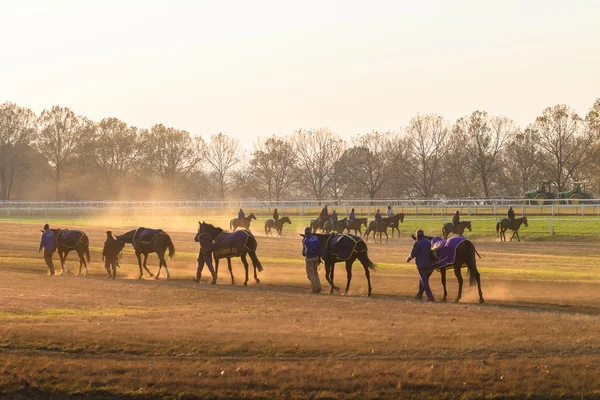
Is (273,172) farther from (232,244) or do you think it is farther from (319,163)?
(232,244)

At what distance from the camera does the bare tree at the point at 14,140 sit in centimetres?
10319

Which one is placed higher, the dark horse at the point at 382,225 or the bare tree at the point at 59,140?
the bare tree at the point at 59,140

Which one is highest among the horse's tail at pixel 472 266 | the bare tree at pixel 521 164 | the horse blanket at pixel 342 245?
the bare tree at pixel 521 164

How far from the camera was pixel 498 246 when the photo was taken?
151 ft

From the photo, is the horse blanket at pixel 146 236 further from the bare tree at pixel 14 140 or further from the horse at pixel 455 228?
the bare tree at pixel 14 140

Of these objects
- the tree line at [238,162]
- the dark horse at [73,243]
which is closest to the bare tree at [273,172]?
the tree line at [238,162]

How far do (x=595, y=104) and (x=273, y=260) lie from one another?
125 ft

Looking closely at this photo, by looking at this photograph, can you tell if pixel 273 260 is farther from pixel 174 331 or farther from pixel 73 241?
pixel 174 331

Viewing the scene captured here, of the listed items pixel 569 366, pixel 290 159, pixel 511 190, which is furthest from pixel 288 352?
pixel 290 159

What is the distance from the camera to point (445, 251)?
2216 centimetres

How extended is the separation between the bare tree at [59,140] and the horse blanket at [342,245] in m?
85.3

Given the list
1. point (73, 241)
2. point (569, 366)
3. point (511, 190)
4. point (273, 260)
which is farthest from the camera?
point (511, 190)

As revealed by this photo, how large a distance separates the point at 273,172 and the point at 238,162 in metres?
12.5

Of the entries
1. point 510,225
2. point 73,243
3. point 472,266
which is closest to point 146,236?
point 73,243
